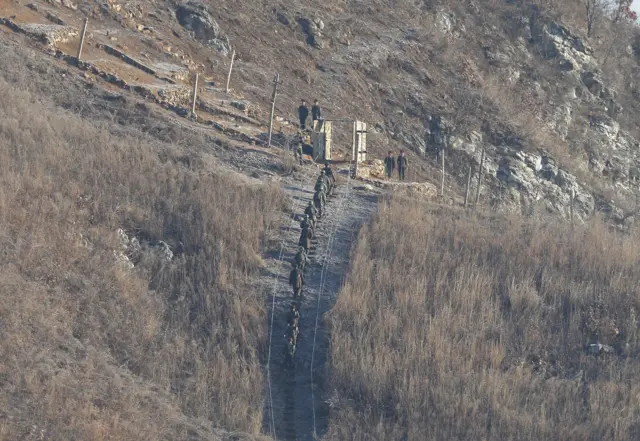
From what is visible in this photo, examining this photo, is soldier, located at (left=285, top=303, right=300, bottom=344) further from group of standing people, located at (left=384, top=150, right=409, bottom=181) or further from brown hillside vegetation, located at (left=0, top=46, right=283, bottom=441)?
group of standing people, located at (left=384, top=150, right=409, bottom=181)

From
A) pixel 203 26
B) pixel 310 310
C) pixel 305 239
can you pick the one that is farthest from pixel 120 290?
pixel 203 26

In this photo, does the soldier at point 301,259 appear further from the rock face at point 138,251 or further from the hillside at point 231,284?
the rock face at point 138,251

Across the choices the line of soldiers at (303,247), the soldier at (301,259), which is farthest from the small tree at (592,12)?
the soldier at (301,259)

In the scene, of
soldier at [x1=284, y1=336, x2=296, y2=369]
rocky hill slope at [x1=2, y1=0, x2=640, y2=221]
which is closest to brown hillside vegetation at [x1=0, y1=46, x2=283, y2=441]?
soldier at [x1=284, y1=336, x2=296, y2=369]

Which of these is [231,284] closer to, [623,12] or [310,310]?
[310,310]

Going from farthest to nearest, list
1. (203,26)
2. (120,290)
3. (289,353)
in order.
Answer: (203,26) < (120,290) < (289,353)

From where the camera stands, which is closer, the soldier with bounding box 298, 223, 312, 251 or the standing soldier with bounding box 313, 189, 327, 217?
the soldier with bounding box 298, 223, 312, 251
